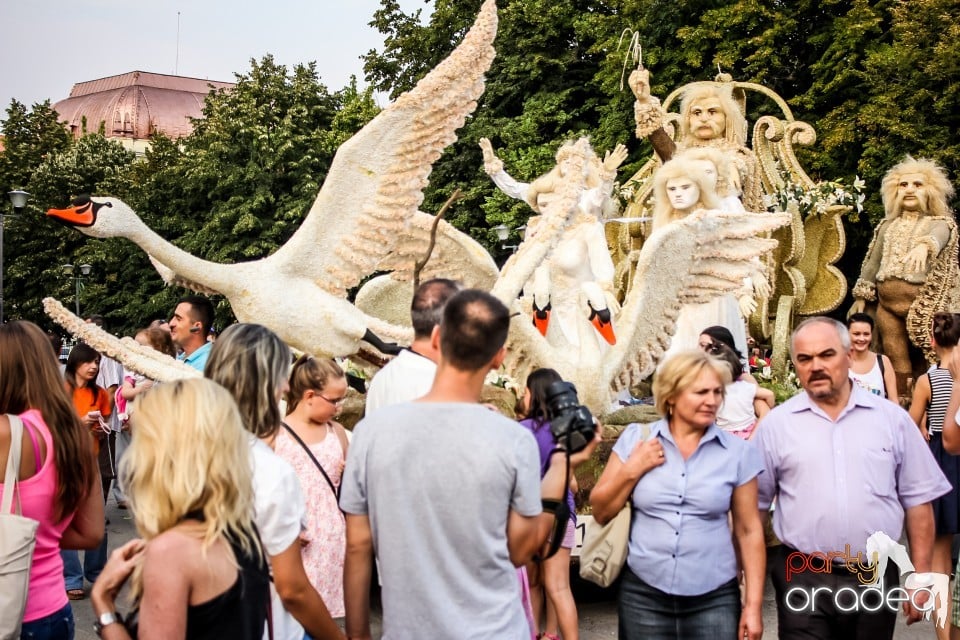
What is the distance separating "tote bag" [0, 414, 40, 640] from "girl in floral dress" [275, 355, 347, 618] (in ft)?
2.94

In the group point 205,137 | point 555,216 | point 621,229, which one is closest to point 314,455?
point 555,216

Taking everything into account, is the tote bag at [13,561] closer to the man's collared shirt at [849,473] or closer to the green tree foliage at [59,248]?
the man's collared shirt at [849,473]

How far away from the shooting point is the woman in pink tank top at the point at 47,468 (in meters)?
2.94

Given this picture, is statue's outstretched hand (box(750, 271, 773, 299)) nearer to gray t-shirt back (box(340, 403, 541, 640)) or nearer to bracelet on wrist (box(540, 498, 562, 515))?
bracelet on wrist (box(540, 498, 562, 515))

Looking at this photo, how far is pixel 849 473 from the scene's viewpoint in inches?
136

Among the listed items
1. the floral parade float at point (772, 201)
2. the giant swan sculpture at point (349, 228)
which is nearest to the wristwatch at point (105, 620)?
the giant swan sculpture at point (349, 228)

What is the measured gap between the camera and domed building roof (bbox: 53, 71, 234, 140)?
6097 centimetres

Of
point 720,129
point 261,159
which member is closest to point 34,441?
point 720,129

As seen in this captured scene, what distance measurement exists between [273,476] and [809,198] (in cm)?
1094

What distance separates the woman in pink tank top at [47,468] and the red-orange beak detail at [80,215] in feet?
9.23

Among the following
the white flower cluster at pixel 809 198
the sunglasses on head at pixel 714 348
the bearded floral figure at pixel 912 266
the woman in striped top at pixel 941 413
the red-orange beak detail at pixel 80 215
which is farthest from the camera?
the white flower cluster at pixel 809 198

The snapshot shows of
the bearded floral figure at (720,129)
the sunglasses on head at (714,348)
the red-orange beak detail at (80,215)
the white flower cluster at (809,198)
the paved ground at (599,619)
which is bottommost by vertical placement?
the paved ground at (599,619)

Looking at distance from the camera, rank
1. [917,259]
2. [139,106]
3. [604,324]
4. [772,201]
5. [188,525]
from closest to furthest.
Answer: [188,525], [604,324], [917,259], [772,201], [139,106]

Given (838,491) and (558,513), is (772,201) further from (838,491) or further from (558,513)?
(558,513)
